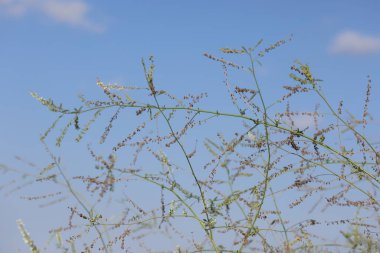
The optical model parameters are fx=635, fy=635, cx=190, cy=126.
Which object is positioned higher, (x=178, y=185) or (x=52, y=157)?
(x=52, y=157)

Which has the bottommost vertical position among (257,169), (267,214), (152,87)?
(267,214)

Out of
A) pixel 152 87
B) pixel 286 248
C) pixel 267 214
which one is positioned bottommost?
pixel 286 248

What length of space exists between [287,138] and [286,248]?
0.57 meters

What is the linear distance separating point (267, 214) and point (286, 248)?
23 cm

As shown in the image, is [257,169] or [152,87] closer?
[152,87]

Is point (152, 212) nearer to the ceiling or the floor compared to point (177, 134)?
nearer to the floor

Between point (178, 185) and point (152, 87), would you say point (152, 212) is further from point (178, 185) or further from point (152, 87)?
point (152, 87)

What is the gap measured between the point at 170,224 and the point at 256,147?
24.3 inches

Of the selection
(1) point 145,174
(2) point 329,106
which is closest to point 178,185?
(1) point 145,174

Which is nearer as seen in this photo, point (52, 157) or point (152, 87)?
point (152, 87)

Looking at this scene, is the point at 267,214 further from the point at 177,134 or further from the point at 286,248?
the point at 177,134

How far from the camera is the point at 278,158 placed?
11.1 ft

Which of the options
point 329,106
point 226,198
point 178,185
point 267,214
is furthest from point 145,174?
point 329,106

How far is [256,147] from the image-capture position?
3.40m
